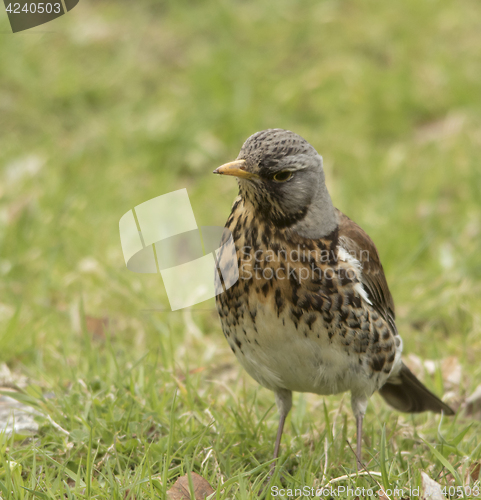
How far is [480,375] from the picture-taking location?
438cm

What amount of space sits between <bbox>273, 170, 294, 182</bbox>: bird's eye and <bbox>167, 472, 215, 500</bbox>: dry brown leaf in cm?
135

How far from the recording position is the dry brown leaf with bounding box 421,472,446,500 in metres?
3.11

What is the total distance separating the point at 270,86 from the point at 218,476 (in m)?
5.52

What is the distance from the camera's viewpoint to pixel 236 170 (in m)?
3.03

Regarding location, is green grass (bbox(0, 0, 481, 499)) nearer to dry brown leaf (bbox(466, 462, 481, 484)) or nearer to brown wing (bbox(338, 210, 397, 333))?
dry brown leaf (bbox(466, 462, 481, 484))

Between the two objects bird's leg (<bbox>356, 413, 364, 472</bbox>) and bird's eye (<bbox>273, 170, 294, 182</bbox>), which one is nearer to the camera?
bird's eye (<bbox>273, 170, 294, 182</bbox>)

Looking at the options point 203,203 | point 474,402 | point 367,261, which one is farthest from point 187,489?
point 203,203

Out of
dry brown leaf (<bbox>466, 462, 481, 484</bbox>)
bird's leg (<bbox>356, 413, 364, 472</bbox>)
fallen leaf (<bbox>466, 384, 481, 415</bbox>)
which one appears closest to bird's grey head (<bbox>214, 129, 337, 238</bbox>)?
bird's leg (<bbox>356, 413, 364, 472</bbox>)

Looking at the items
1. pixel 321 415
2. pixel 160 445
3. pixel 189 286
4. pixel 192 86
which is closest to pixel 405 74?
pixel 192 86

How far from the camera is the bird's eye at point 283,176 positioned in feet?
10.3

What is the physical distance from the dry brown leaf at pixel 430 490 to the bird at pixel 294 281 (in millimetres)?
358

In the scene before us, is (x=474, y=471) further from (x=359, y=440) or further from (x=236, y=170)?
(x=236, y=170)

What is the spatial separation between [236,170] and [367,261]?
91 cm

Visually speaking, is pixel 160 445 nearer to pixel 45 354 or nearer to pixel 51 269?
pixel 45 354
